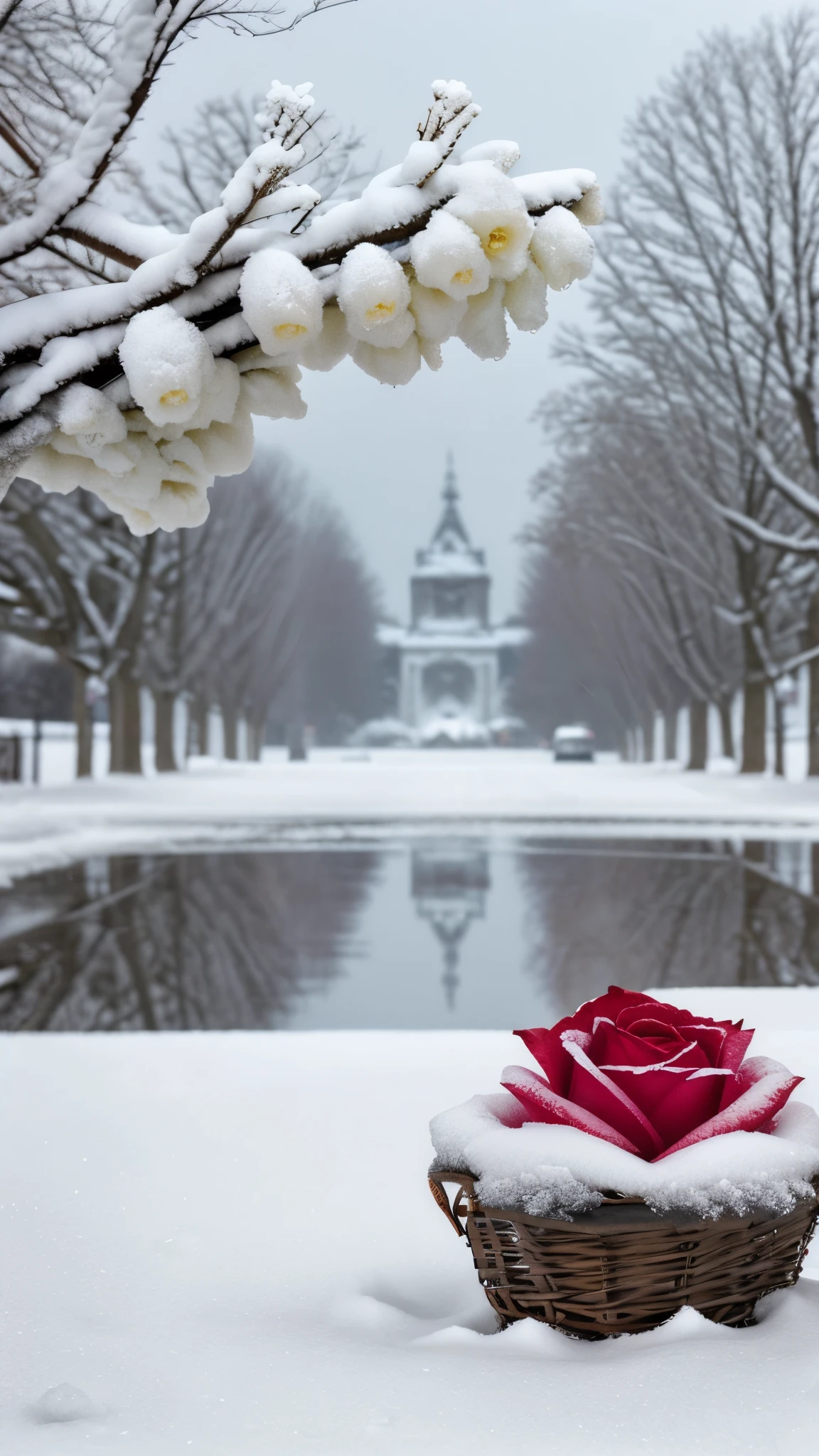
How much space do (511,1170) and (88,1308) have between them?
2.57 ft

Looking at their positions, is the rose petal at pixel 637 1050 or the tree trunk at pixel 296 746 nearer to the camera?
the rose petal at pixel 637 1050

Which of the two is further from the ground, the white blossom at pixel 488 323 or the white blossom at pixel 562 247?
the white blossom at pixel 562 247

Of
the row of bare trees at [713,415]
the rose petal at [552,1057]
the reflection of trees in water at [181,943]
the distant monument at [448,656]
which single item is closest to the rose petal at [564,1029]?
the rose petal at [552,1057]

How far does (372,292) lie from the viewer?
1996mm

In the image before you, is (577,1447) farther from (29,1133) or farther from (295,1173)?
(29,1133)

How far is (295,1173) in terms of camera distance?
305 cm

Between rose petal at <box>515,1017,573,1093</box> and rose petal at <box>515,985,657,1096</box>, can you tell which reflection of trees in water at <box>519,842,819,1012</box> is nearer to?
rose petal at <box>515,985,657,1096</box>

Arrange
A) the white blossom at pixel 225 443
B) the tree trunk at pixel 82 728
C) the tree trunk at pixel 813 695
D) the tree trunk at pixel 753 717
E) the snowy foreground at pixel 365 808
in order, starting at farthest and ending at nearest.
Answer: the tree trunk at pixel 753 717 → the tree trunk at pixel 82 728 → the tree trunk at pixel 813 695 → the snowy foreground at pixel 365 808 → the white blossom at pixel 225 443

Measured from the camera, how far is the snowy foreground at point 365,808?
16.6m

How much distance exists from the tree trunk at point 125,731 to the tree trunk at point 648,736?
21.8 meters

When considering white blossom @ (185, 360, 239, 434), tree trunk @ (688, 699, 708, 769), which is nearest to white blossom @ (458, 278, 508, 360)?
white blossom @ (185, 360, 239, 434)

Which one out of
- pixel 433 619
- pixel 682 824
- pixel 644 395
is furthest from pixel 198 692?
pixel 433 619

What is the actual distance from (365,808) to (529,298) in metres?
20.2

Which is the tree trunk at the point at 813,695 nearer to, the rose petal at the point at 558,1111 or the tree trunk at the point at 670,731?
the tree trunk at the point at 670,731
